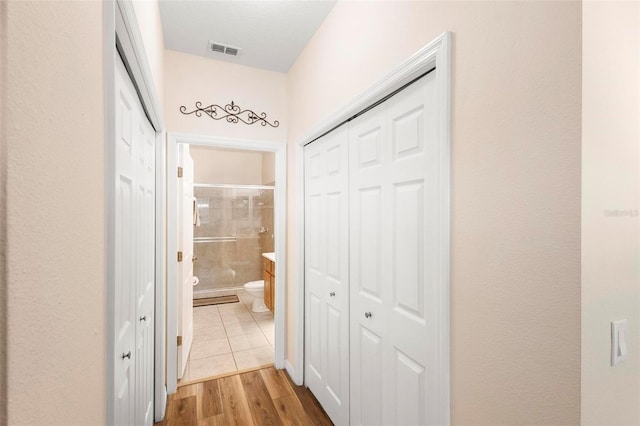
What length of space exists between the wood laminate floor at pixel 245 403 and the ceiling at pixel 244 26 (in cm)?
252

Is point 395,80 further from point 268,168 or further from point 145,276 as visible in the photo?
point 268,168

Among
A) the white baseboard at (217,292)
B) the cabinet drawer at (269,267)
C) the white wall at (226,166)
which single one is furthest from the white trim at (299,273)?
the white wall at (226,166)

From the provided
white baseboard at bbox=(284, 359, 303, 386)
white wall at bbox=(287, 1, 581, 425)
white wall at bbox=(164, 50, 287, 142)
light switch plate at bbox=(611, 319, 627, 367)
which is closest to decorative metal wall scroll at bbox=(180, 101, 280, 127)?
white wall at bbox=(164, 50, 287, 142)

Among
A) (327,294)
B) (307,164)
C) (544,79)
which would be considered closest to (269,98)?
(307,164)

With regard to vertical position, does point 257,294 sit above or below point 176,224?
below

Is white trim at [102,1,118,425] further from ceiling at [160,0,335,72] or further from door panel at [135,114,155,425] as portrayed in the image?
ceiling at [160,0,335,72]

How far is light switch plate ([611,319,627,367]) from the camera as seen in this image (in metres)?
0.74

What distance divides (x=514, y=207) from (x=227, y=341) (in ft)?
9.68

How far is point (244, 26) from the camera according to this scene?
6.40 ft

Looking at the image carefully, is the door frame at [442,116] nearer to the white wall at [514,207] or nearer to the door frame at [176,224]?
the white wall at [514,207]

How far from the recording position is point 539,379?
76 centimetres

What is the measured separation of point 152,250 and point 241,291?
3.05 meters

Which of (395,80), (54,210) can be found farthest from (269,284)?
(54,210)

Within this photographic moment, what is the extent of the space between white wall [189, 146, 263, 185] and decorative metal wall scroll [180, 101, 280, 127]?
97.3 inches
